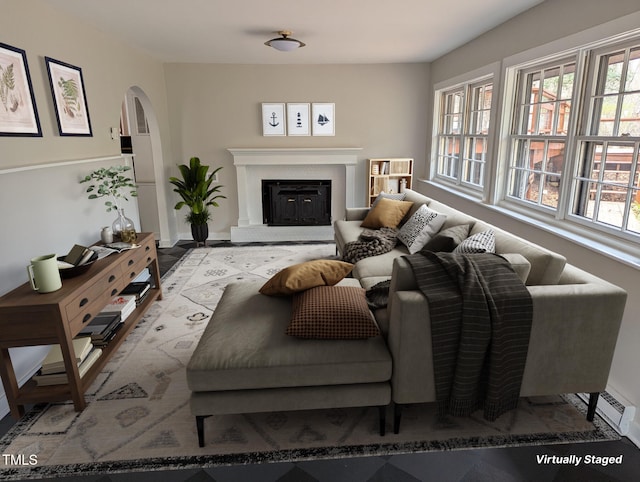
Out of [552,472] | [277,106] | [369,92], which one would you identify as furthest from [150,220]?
[552,472]

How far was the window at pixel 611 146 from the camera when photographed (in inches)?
98.5

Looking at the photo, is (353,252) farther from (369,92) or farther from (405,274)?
(369,92)

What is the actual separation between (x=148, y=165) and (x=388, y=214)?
357 cm

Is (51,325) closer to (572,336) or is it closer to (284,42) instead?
(572,336)

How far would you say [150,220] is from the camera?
5.70 m

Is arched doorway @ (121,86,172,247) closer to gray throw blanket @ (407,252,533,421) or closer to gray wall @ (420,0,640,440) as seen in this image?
gray wall @ (420,0,640,440)

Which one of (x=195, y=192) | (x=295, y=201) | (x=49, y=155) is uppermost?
(x=49, y=155)

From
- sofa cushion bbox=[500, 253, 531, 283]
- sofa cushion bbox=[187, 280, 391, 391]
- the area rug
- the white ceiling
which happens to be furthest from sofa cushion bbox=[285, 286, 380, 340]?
the white ceiling

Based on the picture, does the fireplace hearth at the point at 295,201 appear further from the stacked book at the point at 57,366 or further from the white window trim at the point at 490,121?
the stacked book at the point at 57,366

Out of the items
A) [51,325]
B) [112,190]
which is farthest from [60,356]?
[112,190]

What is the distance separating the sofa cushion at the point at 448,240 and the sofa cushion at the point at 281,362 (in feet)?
3.41

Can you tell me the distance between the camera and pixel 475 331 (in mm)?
1803

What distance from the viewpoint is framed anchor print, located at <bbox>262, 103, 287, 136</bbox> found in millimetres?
5660

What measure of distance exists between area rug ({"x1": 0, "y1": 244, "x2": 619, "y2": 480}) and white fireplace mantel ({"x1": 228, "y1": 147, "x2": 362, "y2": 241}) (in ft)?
11.6
